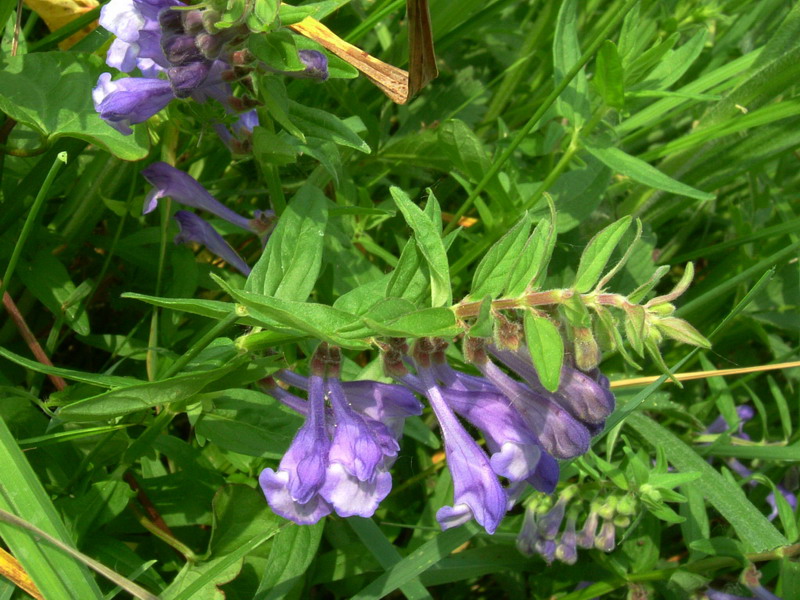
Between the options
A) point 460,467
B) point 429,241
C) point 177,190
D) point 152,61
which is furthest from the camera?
point 177,190

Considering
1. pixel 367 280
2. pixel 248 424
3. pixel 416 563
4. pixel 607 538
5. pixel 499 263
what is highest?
pixel 499 263

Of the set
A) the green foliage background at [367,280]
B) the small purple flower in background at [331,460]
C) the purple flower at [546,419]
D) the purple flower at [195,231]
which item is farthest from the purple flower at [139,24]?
the purple flower at [546,419]

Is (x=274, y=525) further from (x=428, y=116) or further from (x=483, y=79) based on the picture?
(x=483, y=79)

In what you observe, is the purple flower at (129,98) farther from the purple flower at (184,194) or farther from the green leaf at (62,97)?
the purple flower at (184,194)

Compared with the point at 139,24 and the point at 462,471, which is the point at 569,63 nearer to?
the point at 139,24

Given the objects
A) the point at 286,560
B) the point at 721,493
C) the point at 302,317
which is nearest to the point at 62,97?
the point at 302,317

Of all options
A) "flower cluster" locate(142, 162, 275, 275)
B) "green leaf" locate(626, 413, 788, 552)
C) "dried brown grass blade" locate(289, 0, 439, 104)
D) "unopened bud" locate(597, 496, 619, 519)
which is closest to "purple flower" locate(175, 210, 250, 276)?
"flower cluster" locate(142, 162, 275, 275)

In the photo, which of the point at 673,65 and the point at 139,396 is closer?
the point at 139,396

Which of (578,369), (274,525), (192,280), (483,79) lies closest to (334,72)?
(192,280)
